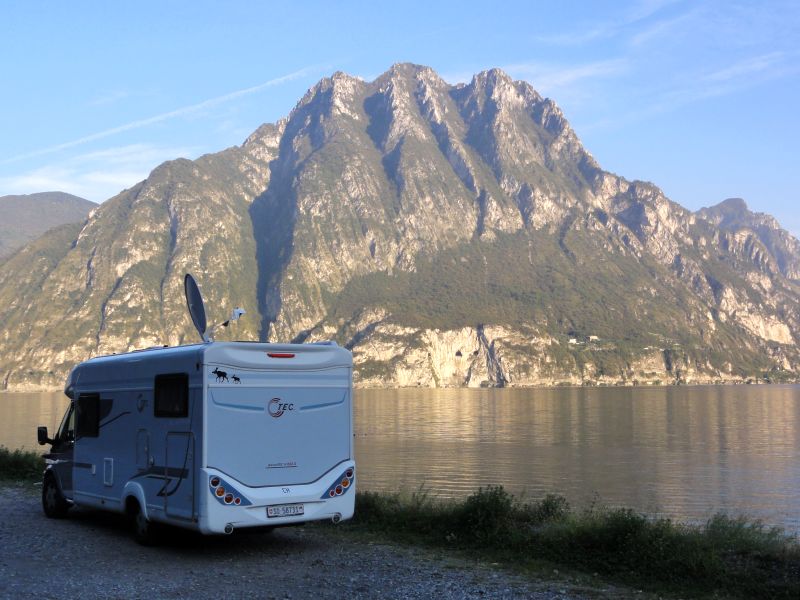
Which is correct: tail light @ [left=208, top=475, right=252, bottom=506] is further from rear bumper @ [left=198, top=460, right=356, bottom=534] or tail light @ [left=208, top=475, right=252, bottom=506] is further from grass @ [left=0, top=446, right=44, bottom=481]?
grass @ [left=0, top=446, right=44, bottom=481]

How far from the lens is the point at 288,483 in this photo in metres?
14.8

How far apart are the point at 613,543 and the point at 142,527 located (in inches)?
330

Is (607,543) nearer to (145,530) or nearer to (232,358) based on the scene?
(232,358)

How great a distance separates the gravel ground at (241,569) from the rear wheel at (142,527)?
0.60ft

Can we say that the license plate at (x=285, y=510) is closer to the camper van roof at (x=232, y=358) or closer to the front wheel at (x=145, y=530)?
the camper van roof at (x=232, y=358)

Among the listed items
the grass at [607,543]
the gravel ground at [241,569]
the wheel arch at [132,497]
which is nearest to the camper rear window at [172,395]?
the wheel arch at [132,497]

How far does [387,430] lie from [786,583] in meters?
78.8

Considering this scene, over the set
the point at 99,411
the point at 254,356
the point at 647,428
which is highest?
the point at 254,356

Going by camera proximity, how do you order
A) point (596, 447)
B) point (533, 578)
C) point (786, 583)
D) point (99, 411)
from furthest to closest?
point (596, 447) → point (99, 411) → point (533, 578) → point (786, 583)

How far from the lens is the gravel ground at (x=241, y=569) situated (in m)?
12.0

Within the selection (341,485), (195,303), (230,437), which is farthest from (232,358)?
(195,303)

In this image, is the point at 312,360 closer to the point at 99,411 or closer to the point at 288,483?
the point at 288,483

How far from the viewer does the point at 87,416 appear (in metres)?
17.9

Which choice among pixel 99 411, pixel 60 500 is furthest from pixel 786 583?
pixel 60 500
